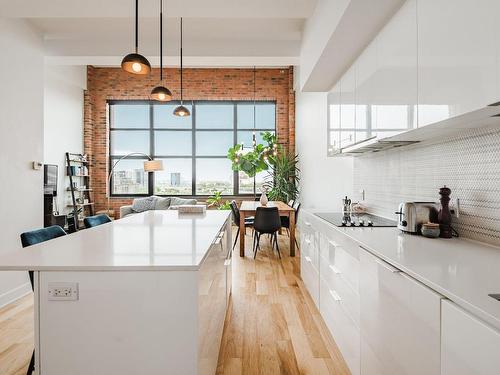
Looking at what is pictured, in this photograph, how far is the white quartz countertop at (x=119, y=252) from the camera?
1.30m

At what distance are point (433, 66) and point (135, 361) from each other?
194cm

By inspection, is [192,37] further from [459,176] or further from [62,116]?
[62,116]

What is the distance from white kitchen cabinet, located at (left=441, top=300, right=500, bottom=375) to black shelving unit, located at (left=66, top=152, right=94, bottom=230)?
7.40m

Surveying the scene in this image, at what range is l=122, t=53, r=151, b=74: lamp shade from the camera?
2482mm

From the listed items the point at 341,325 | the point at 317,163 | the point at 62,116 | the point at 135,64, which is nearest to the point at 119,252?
the point at 341,325

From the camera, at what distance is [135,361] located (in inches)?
50.7

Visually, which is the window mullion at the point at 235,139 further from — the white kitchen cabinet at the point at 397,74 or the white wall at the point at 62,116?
the white kitchen cabinet at the point at 397,74

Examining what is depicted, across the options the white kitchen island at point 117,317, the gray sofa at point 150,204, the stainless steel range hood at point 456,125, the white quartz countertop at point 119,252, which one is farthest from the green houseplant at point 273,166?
the white kitchen island at point 117,317

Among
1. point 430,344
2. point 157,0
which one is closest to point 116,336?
point 430,344

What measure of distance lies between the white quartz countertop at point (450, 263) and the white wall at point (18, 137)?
3533 millimetres

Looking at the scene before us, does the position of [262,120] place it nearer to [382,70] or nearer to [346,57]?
[346,57]

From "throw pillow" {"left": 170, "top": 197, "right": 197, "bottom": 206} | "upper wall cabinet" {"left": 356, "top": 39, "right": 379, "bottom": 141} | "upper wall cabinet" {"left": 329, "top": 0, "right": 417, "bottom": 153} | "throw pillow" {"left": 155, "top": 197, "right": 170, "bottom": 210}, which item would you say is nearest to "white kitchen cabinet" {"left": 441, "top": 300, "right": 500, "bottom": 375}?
"upper wall cabinet" {"left": 329, "top": 0, "right": 417, "bottom": 153}

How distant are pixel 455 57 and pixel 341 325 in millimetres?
1730

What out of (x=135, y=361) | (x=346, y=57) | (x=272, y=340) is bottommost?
(x=272, y=340)
